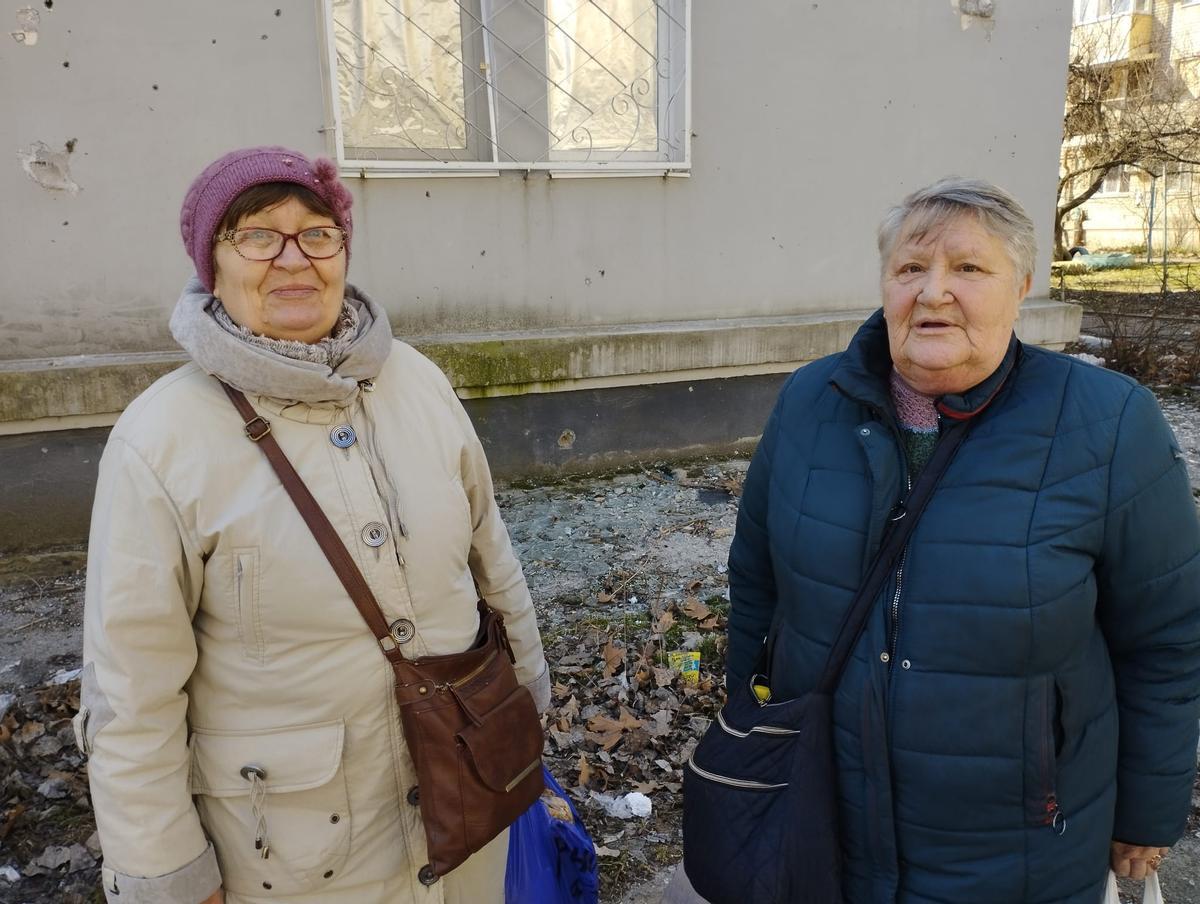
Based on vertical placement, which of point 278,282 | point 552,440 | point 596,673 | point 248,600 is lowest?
point 596,673

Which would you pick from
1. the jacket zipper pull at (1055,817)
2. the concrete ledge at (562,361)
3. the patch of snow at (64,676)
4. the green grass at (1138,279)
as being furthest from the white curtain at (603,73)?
the green grass at (1138,279)

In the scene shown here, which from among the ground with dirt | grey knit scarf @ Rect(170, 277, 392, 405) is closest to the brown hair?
grey knit scarf @ Rect(170, 277, 392, 405)

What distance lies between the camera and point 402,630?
1727mm

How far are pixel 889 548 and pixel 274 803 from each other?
4.04ft

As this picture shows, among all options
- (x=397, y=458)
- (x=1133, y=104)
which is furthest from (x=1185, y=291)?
(x=397, y=458)

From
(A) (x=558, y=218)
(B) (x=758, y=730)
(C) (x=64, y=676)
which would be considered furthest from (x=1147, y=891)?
(A) (x=558, y=218)

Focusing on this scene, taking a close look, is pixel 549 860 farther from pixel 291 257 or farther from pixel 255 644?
pixel 291 257

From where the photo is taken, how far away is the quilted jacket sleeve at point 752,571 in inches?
80.8

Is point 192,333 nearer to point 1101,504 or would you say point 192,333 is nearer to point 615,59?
point 1101,504

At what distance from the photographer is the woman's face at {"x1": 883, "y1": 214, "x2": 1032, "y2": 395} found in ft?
5.63

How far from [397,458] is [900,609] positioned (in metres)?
1.01

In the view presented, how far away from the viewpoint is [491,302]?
17.3 ft

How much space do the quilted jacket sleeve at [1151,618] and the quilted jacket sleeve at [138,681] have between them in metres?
1.66

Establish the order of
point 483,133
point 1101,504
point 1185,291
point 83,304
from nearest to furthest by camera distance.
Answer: point 1101,504 → point 83,304 → point 483,133 → point 1185,291
